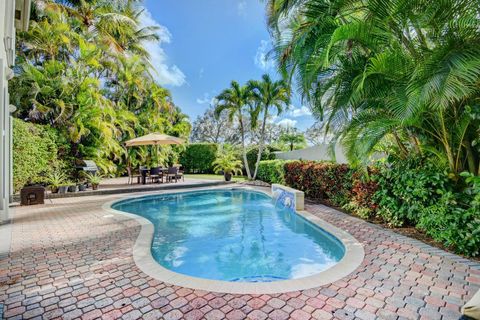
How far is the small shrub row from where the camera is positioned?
4.50 metres

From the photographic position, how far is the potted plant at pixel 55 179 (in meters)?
10.9

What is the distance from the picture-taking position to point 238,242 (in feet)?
21.7

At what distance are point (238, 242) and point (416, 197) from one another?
14.4ft

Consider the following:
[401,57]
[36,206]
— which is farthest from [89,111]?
[401,57]

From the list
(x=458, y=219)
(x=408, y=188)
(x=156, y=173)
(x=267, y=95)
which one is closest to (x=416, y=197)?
(x=408, y=188)

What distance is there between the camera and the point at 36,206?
8984 millimetres

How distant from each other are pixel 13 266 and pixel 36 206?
614 centimetres

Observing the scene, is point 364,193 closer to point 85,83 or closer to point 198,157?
point 85,83

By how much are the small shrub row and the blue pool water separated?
1.88 meters

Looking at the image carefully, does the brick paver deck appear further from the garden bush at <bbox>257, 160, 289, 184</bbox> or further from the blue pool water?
the garden bush at <bbox>257, 160, 289, 184</bbox>

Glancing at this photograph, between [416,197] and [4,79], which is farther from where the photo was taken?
[4,79]

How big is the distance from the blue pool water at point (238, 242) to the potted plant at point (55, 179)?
127 inches

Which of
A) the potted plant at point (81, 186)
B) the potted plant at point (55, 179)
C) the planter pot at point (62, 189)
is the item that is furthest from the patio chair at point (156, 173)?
the planter pot at point (62, 189)

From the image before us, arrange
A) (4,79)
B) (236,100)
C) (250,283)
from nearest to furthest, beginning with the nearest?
(250,283), (4,79), (236,100)
